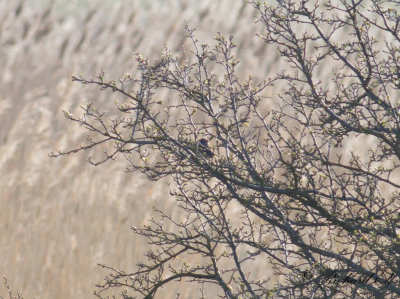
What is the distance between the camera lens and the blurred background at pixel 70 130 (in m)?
9.65

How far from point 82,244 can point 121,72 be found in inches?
129

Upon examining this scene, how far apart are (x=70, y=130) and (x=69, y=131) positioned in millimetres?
30

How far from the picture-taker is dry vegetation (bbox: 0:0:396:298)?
9648 mm

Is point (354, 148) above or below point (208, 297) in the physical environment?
above

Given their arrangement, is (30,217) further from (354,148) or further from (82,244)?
(354,148)

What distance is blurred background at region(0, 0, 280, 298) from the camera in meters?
9.65

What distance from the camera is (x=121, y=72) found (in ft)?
39.5

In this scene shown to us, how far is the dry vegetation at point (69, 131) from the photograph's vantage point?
9.65 m

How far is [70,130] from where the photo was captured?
11500mm

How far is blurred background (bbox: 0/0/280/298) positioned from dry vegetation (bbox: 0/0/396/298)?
1cm

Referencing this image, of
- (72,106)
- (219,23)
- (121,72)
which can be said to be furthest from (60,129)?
(219,23)

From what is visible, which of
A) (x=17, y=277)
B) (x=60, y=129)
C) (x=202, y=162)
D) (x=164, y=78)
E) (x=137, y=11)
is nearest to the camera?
(x=202, y=162)

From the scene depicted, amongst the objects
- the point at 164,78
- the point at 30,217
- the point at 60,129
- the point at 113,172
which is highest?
the point at 60,129

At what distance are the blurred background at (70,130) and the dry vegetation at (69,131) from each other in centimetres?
1
